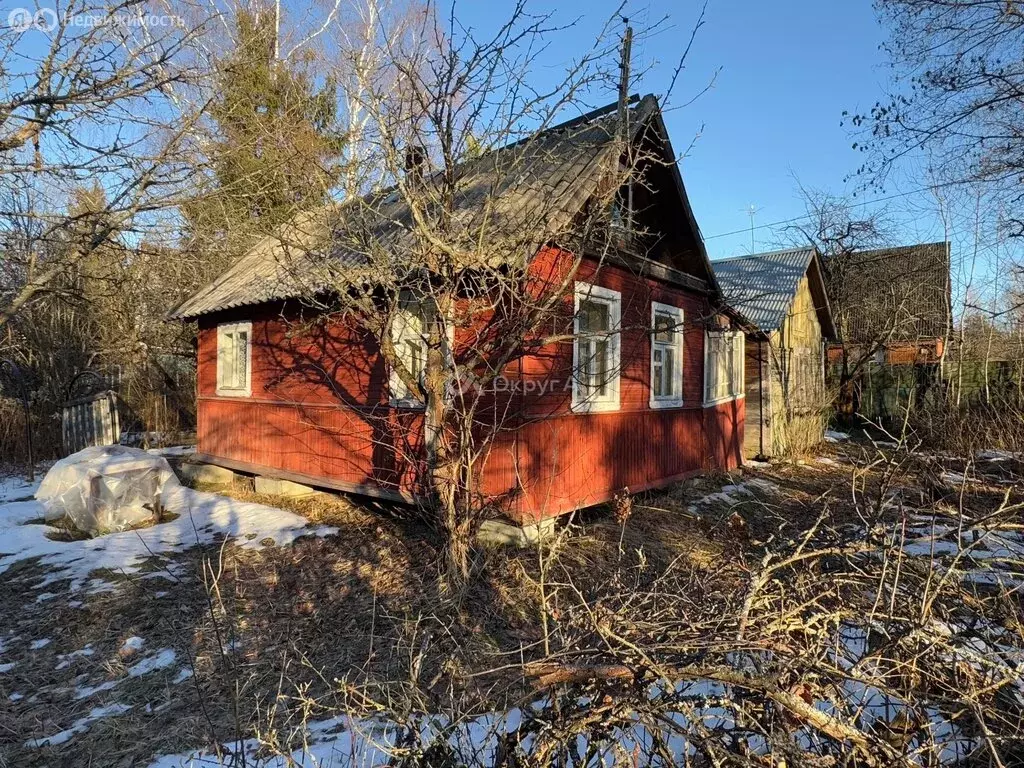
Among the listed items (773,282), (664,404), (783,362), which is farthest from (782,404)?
(664,404)

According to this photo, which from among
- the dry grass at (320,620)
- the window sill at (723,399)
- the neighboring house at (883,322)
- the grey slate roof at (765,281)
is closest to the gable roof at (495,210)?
the window sill at (723,399)

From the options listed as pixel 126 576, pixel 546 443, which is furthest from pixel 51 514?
pixel 546 443

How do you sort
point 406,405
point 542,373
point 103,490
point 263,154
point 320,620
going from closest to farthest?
point 320,620, point 542,373, point 406,405, point 103,490, point 263,154

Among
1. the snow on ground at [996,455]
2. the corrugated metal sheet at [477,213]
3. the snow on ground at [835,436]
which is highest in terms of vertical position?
the corrugated metal sheet at [477,213]

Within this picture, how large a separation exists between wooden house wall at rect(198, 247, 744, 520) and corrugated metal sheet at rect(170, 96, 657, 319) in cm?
63

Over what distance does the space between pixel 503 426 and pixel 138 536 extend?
389cm

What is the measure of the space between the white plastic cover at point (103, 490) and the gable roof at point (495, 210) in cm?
270

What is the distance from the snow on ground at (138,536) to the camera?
20.8ft

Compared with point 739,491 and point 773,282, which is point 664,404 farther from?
point 773,282

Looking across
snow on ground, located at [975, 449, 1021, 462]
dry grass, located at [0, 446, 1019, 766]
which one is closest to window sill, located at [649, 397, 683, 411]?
dry grass, located at [0, 446, 1019, 766]

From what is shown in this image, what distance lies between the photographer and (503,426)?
6523mm

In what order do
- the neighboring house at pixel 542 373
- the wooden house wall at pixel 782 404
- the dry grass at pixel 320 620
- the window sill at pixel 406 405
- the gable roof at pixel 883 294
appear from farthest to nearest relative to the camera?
the gable roof at pixel 883 294
the wooden house wall at pixel 782 404
the window sill at pixel 406 405
the neighboring house at pixel 542 373
the dry grass at pixel 320 620

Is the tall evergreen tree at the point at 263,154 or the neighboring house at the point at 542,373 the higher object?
the tall evergreen tree at the point at 263,154

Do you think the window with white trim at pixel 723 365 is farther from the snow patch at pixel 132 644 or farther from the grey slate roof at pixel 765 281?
the snow patch at pixel 132 644
